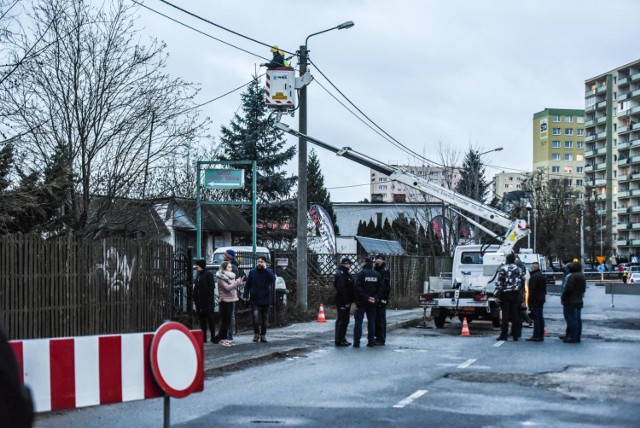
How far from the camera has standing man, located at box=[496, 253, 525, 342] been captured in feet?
62.5

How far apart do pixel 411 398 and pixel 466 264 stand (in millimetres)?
15309

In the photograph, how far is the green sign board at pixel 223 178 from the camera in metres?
22.0

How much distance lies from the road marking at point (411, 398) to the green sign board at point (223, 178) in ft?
37.8

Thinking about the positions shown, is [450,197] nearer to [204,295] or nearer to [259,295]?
[259,295]

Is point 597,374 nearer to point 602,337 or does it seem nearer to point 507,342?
point 507,342

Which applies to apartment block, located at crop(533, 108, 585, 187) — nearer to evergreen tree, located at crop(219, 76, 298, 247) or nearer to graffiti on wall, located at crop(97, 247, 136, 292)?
evergreen tree, located at crop(219, 76, 298, 247)

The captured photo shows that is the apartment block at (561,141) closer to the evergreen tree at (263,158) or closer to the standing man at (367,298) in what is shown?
the evergreen tree at (263,158)

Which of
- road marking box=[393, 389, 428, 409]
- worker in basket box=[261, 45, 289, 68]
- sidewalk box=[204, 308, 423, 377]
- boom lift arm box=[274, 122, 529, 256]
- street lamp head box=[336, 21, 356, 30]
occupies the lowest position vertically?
sidewalk box=[204, 308, 423, 377]

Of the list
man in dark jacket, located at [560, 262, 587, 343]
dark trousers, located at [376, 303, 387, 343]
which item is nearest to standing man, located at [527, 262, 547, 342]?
man in dark jacket, located at [560, 262, 587, 343]

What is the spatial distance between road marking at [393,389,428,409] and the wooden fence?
18.6 ft

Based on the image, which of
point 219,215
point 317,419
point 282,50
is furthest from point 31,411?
point 219,215

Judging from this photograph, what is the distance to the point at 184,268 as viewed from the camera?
18.7 meters

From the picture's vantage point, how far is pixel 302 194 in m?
23.7

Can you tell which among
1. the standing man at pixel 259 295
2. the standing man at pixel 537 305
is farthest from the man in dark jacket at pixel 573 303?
the standing man at pixel 259 295
